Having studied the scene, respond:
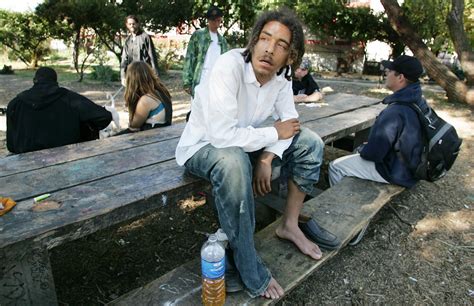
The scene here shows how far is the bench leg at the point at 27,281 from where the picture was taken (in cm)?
155

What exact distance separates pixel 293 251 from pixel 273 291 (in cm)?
39

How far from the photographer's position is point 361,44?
16.0 meters

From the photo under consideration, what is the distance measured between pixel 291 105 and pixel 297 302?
128 centimetres

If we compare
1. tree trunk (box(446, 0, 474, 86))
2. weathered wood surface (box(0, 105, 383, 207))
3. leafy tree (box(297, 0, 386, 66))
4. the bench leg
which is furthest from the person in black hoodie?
leafy tree (box(297, 0, 386, 66))

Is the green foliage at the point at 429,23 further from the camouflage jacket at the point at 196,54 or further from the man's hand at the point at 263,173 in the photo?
the man's hand at the point at 263,173

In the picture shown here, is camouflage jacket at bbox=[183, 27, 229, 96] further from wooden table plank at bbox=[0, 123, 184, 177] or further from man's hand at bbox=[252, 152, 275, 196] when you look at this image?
man's hand at bbox=[252, 152, 275, 196]

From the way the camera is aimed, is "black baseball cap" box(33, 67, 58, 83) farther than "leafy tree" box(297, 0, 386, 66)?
No

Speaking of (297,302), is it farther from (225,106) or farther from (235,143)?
(225,106)

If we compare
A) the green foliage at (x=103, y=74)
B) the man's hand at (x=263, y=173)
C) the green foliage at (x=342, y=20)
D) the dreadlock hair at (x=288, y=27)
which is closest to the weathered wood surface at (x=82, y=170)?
the man's hand at (x=263, y=173)

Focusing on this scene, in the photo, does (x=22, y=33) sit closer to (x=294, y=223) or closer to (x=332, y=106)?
(x=332, y=106)

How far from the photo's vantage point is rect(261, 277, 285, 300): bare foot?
1.76m

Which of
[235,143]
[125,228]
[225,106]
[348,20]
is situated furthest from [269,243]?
[348,20]

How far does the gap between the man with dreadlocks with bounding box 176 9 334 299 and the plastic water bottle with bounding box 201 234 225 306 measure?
0.40 feet

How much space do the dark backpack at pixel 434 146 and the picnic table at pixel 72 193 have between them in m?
1.82
